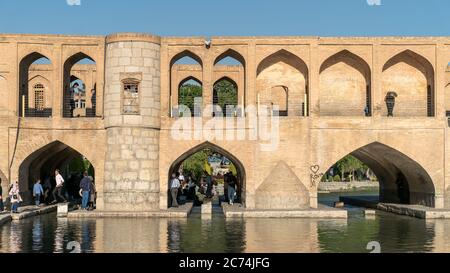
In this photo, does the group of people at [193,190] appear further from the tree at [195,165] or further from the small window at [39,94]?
the tree at [195,165]

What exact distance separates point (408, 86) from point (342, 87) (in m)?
2.72

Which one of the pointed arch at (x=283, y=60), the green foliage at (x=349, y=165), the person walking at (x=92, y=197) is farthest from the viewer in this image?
the green foliage at (x=349, y=165)

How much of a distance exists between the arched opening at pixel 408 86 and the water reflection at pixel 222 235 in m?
6.38

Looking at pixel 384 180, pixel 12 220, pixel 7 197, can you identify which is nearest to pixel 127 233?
pixel 12 220

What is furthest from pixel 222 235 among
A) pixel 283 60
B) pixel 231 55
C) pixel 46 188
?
pixel 46 188

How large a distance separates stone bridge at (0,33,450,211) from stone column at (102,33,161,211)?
36 mm

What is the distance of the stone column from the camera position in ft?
80.4

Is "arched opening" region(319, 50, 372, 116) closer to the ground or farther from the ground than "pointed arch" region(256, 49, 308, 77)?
closer to the ground

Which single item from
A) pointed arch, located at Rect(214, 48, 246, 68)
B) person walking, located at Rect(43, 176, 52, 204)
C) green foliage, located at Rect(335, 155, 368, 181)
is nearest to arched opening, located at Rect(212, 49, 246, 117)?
pointed arch, located at Rect(214, 48, 246, 68)

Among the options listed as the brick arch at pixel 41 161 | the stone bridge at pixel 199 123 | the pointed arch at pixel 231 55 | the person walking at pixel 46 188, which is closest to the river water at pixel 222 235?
the stone bridge at pixel 199 123

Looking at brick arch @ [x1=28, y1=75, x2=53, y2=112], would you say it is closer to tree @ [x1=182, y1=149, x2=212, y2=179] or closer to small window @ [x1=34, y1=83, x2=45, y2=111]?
small window @ [x1=34, y1=83, x2=45, y2=111]

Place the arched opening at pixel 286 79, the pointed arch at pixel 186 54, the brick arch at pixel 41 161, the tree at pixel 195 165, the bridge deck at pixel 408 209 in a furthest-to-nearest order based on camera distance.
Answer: the tree at pixel 195 165, the arched opening at pixel 286 79, the pointed arch at pixel 186 54, the brick arch at pixel 41 161, the bridge deck at pixel 408 209

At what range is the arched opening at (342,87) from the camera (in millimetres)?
27688

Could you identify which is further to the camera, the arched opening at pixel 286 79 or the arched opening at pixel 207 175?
A: the arched opening at pixel 286 79
